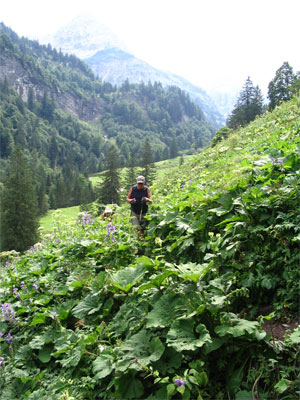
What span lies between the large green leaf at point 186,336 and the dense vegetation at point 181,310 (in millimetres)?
11

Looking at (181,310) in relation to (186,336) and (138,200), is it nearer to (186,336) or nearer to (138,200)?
(186,336)

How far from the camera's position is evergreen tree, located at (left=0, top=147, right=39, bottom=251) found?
41.7 meters

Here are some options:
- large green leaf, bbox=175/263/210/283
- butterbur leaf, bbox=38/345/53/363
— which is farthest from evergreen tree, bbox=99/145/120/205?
large green leaf, bbox=175/263/210/283

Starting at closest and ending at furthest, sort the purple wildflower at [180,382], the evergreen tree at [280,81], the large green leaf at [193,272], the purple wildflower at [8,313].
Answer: the purple wildflower at [180,382] → the large green leaf at [193,272] → the purple wildflower at [8,313] → the evergreen tree at [280,81]

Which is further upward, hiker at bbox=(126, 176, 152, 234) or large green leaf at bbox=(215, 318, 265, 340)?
hiker at bbox=(126, 176, 152, 234)

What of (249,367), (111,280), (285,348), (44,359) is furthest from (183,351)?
(44,359)

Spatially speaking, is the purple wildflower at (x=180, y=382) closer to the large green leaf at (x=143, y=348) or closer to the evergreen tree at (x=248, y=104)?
the large green leaf at (x=143, y=348)

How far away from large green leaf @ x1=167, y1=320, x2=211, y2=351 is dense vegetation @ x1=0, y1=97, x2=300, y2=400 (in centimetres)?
1

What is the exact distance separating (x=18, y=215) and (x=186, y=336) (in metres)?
44.7

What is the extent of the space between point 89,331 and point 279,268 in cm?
282

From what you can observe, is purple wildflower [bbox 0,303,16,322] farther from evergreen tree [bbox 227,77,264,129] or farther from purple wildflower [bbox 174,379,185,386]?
evergreen tree [bbox 227,77,264,129]

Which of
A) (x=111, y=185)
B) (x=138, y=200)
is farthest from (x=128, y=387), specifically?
(x=111, y=185)

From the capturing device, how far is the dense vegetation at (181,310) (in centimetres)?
312

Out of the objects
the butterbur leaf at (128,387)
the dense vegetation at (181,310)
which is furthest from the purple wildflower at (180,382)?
the butterbur leaf at (128,387)
